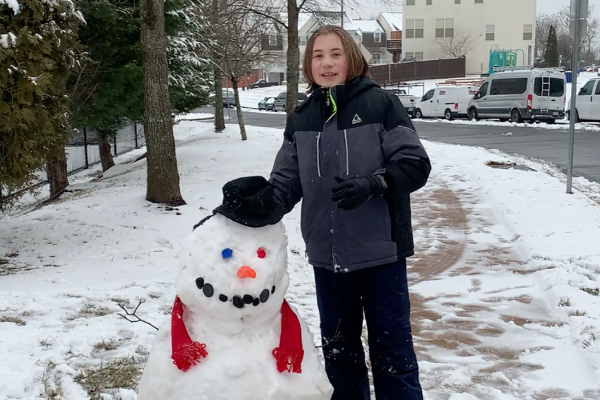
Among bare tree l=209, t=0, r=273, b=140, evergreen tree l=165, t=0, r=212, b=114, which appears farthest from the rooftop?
evergreen tree l=165, t=0, r=212, b=114

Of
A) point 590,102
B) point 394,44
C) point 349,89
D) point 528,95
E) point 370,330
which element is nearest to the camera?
point 349,89

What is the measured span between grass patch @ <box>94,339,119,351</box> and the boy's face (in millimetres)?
2353

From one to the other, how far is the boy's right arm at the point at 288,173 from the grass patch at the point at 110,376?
152 centimetres

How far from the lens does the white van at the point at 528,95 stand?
25656 mm

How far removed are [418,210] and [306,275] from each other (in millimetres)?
3457

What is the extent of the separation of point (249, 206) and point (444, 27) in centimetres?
6286

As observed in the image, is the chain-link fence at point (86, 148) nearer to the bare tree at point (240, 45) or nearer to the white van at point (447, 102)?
the bare tree at point (240, 45)

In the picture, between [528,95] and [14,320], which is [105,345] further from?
[528,95]

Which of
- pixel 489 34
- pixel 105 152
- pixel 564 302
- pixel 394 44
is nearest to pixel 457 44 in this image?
pixel 489 34

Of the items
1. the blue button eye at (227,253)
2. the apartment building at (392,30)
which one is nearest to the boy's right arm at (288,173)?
the blue button eye at (227,253)

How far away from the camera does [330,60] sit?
111 inches

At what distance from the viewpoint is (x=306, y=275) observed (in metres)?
5.95

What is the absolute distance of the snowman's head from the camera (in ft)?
7.47

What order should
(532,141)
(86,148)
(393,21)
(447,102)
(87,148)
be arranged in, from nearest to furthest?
(86,148), (87,148), (532,141), (447,102), (393,21)
